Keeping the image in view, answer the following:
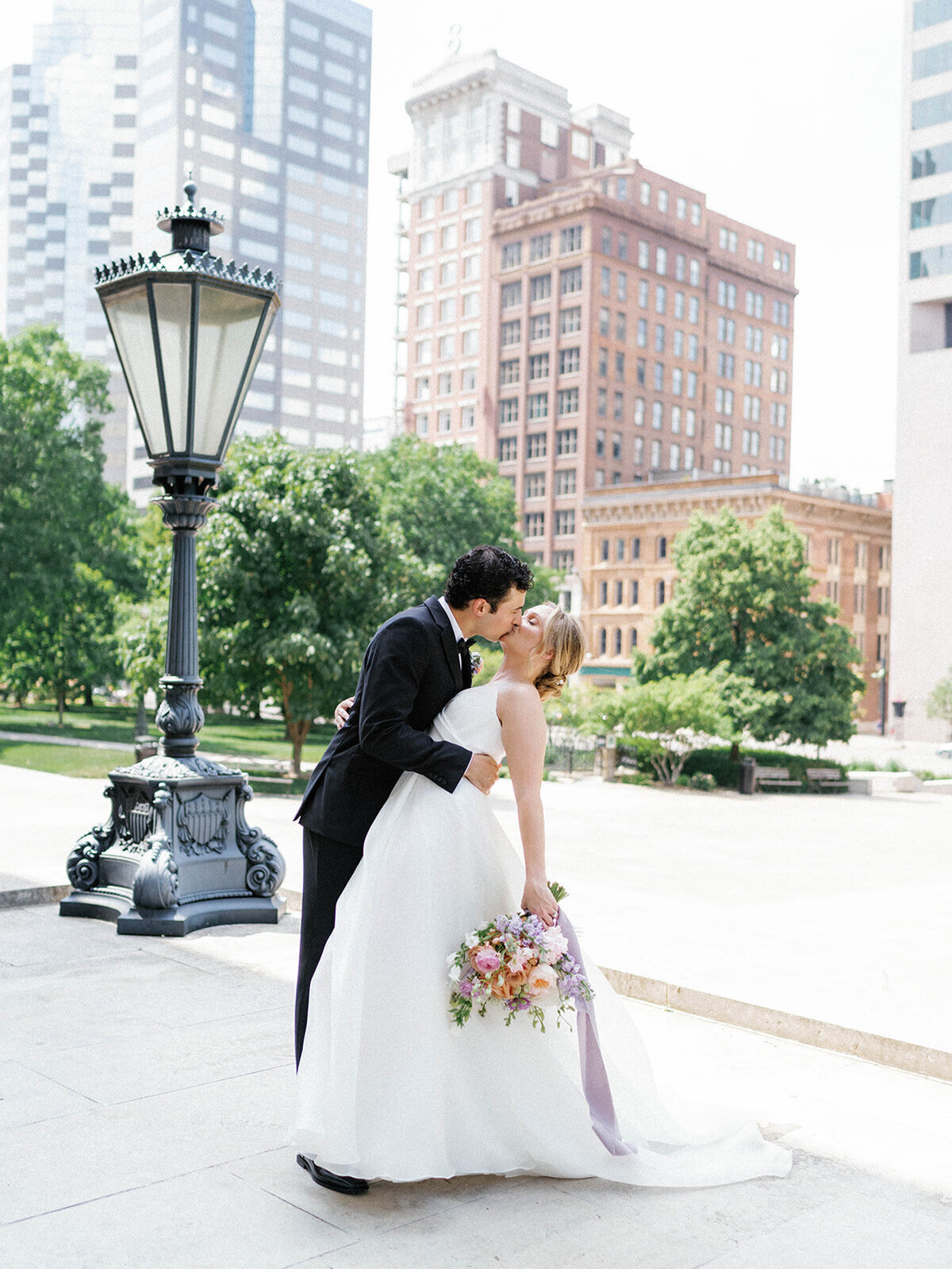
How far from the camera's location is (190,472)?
307 inches

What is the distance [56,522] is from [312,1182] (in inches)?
1362

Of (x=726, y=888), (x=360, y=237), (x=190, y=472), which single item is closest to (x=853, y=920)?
(x=726, y=888)

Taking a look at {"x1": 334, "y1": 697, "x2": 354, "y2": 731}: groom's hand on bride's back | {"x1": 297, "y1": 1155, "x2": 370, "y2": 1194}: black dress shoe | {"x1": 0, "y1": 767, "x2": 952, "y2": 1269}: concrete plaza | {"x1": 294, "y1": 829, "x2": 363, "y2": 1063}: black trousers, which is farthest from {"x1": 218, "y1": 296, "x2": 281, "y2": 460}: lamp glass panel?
{"x1": 297, "y1": 1155, "x2": 370, "y2": 1194}: black dress shoe

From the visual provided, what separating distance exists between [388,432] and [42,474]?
83.6m

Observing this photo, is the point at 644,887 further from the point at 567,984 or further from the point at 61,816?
the point at 567,984

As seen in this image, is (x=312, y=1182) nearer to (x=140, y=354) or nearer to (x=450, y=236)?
(x=140, y=354)

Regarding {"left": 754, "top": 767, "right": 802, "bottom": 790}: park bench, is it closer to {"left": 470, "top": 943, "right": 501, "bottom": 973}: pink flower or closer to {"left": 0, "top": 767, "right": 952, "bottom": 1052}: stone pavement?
{"left": 0, "top": 767, "right": 952, "bottom": 1052}: stone pavement

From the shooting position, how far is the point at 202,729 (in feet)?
137

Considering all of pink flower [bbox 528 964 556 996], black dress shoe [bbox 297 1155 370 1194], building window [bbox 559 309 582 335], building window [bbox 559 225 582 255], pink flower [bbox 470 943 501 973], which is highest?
building window [bbox 559 225 582 255]

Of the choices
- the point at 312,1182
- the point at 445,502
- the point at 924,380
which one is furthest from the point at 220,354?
the point at 924,380

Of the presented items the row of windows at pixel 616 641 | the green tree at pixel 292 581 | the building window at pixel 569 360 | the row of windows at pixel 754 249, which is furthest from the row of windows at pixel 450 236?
the green tree at pixel 292 581

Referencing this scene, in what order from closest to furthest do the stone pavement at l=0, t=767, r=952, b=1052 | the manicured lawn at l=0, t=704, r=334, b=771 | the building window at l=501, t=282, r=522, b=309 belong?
the stone pavement at l=0, t=767, r=952, b=1052 < the manicured lawn at l=0, t=704, r=334, b=771 < the building window at l=501, t=282, r=522, b=309

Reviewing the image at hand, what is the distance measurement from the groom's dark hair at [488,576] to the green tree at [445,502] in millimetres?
45345

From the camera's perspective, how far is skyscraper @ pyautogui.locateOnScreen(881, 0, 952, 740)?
6669 cm
